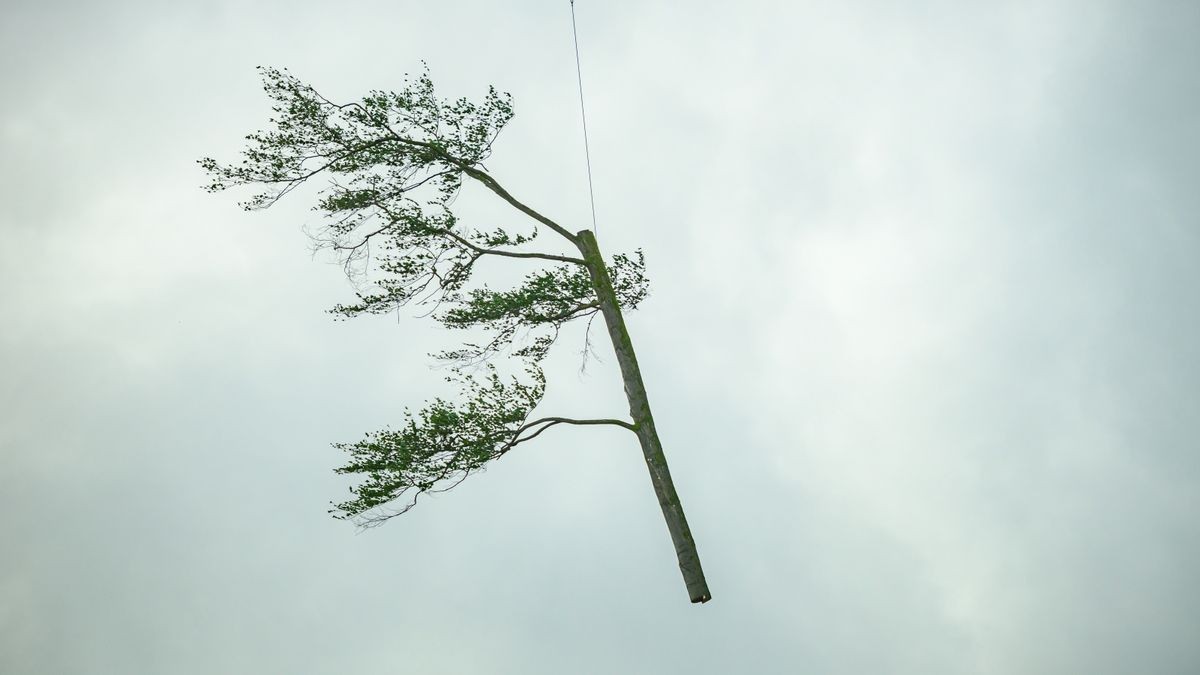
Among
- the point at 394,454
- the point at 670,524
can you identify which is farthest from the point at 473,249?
the point at 670,524

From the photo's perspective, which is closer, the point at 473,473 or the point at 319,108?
the point at 473,473

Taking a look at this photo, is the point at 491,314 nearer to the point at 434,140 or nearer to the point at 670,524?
the point at 434,140

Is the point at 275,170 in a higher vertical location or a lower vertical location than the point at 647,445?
higher

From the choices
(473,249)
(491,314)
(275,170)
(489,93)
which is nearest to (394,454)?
(491,314)

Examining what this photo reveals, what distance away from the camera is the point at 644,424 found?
8.44m

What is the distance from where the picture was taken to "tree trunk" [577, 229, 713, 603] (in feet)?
26.5

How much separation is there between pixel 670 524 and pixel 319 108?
483cm

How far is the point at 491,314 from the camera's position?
851 cm

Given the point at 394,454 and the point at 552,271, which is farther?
the point at 552,271

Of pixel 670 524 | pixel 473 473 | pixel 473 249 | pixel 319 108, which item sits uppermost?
pixel 319 108

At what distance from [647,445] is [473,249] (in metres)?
2.39

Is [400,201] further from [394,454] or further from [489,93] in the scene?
[394,454]

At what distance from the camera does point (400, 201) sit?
28.8 ft

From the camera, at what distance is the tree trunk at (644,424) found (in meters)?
8.09
